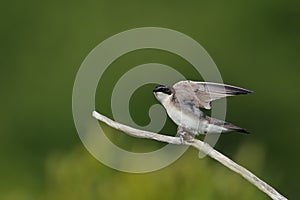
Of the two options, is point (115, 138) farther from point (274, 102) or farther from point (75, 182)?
point (274, 102)

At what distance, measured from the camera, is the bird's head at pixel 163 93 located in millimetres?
1095

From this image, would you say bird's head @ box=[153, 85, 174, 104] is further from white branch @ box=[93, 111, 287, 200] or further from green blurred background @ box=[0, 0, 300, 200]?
green blurred background @ box=[0, 0, 300, 200]

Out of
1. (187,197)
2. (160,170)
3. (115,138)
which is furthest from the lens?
(115,138)

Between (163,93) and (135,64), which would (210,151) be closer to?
(163,93)

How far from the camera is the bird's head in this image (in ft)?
3.59

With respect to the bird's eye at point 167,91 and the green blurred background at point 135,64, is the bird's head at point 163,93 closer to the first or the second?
the bird's eye at point 167,91

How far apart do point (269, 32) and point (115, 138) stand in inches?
48.7

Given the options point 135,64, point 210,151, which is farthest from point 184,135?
point 135,64

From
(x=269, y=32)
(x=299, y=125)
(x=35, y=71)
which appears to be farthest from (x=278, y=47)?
(x=35, y=71)

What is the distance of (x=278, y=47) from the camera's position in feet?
11.8

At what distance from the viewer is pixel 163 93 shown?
1104mm

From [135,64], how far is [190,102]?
2149 millimetres

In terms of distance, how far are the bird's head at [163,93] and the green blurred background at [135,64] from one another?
1871 mm

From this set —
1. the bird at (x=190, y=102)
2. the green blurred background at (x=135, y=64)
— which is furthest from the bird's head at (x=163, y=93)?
the green blurred background at (x=135, y=64)
